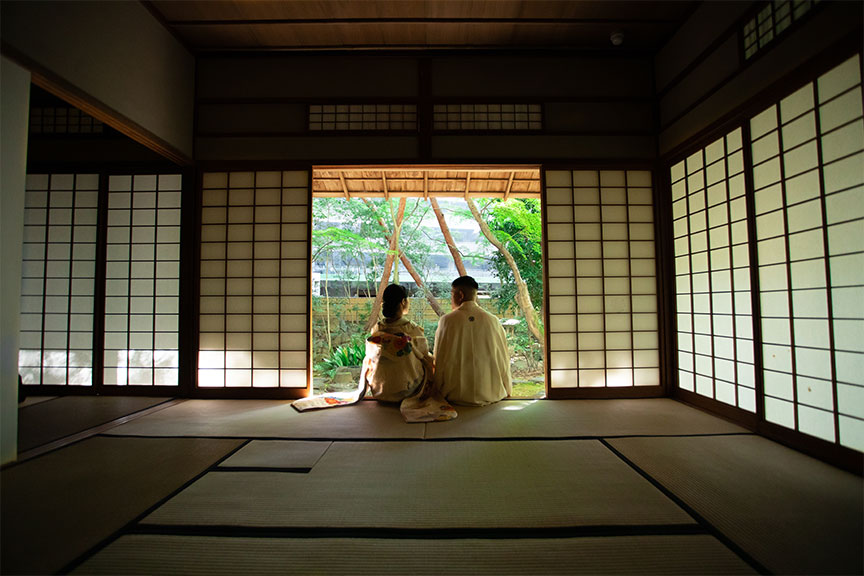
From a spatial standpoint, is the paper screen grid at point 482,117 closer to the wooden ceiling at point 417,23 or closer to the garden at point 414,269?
the wooden ceiling at point 417,23

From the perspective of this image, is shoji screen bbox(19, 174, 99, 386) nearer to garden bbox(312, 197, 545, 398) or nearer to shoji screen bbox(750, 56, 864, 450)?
garden bbox(312, 197, 545, 398)

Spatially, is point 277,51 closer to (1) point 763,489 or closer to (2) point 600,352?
(2) point 600,352

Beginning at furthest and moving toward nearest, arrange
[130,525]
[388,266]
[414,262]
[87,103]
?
[414,262]
[388,266]
[87,103]
[130,525]

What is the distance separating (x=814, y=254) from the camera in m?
2.08

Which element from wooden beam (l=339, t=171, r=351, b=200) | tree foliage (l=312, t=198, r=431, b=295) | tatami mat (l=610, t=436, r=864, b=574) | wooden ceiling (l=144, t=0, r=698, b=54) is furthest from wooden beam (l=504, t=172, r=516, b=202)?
tatami mat (l=610, t=436, r=864, b=574)

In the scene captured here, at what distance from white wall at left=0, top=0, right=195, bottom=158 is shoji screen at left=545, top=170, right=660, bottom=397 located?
3.44m

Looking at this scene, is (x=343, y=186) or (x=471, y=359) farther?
(x=343, y=186)

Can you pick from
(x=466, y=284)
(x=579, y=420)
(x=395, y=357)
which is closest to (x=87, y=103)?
(x=395, y=357)

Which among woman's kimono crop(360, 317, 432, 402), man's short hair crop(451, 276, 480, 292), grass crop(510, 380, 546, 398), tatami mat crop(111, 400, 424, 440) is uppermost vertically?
man's short hair crop(451, 276, 480, 292)

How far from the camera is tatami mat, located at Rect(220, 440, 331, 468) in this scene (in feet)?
6.45

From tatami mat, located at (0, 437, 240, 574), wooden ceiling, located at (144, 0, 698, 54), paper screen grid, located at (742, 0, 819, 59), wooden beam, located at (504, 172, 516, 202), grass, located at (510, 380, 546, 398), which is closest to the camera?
tatami mat, located at (0, 437, 240, 574)

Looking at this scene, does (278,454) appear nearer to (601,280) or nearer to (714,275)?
(601,280)

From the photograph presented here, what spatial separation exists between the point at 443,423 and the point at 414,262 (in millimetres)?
6159

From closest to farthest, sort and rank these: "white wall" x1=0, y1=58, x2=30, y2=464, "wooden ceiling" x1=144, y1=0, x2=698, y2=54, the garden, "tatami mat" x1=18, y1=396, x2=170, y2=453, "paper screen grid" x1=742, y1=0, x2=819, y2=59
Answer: "white wall" x1=0, y1=58, x2=30, y2=464
"paper screen grid" x1=742, y1=0, x2=819, y2=59
"tatami mat" x1=18, y1=396, x2=170, y2=453
"wooden ceiling" x1=144, y1=0, x2=698, y2=54
the garden
